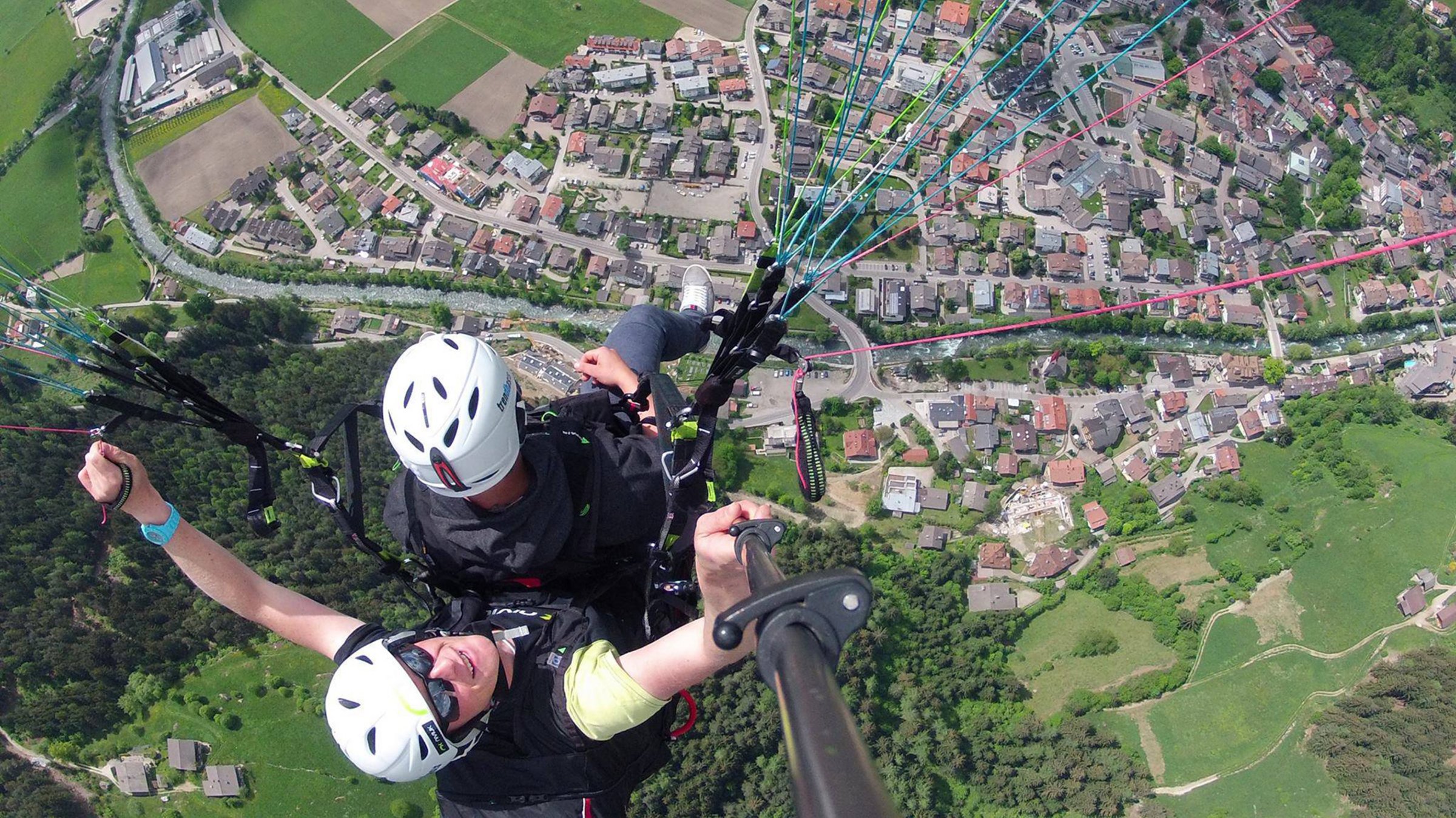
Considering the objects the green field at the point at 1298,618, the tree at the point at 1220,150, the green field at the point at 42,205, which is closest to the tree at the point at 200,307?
the green field at the point at 42,205

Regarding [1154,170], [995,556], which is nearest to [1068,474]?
[995,556]

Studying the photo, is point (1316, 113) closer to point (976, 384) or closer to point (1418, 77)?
point (1418, 77)

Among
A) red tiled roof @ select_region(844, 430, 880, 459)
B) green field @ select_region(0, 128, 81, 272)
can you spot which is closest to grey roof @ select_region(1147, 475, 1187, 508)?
red tiled roof @ select_region(844, 430, 880, 459)

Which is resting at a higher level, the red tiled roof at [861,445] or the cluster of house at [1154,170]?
the cluster of house at [1154,170]

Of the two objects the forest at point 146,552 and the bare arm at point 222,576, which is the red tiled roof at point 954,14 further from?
the bare arm at point 222,576

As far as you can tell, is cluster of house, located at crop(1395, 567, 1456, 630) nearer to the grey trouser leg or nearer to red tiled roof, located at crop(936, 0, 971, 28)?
the grey trouser leg

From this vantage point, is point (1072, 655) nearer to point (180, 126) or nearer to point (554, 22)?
point (554, 22)
